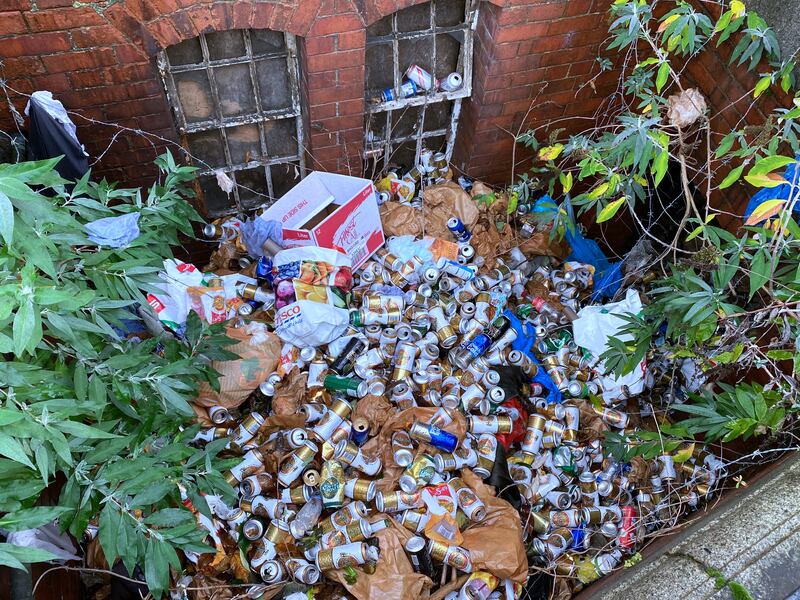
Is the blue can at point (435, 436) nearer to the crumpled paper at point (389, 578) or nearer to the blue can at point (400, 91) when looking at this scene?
the crumpled paper at point (389, 578)

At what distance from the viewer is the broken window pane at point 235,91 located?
11.2 ft

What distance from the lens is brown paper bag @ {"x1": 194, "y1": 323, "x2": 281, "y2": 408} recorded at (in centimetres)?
325

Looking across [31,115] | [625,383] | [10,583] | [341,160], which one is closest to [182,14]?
[31,115]

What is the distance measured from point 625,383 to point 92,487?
2.96 meters

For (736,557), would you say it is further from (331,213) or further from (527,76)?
(527,76)

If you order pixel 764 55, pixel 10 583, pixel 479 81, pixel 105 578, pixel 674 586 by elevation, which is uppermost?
pixel 764 55

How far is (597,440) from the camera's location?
3559mm

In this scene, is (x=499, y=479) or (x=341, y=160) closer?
(x=499, y=479)

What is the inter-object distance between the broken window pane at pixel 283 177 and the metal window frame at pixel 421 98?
51 cm

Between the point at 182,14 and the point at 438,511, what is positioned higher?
the point at 182,14

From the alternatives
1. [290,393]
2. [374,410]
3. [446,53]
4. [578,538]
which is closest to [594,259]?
[446,53]

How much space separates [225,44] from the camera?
3.29 meters

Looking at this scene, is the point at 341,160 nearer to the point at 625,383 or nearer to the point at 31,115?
the point at 31,115

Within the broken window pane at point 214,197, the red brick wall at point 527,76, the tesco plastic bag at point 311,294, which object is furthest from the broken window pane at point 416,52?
the broken window pane at point 214,197
